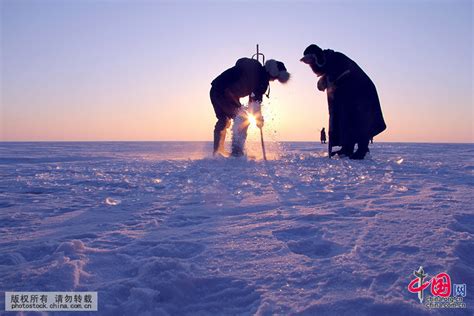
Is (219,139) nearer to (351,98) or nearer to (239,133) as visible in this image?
(239,133)

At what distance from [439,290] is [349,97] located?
5.15 metres

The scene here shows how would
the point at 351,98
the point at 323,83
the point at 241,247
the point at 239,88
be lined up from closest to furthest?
the point at 241,247, the point at 351,98, the point at 323,83, the point at 239,88

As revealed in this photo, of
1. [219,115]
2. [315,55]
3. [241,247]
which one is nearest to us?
[241,247]

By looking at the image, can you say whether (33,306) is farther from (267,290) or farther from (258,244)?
(258,244)

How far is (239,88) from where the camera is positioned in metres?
6.45

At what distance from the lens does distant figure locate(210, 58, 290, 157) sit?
638 centimetres

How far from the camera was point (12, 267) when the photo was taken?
58.3 inches

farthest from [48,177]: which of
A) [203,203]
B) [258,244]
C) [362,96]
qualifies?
[362,96]

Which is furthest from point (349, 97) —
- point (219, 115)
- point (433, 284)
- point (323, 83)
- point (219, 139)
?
point (433, 284)

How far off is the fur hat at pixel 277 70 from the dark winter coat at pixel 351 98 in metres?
0.56

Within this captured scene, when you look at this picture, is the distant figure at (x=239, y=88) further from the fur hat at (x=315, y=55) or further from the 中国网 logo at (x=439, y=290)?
the 中国网 logo at (x=439, y=290)

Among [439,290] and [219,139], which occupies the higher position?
[219,139]

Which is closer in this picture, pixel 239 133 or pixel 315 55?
pixel 315 55

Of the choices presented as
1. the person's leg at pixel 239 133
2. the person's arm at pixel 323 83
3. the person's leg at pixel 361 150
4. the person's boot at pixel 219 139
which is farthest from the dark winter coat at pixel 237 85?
the person's leg at pixel 361 150
